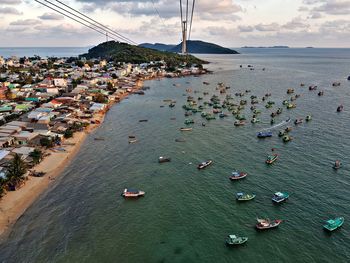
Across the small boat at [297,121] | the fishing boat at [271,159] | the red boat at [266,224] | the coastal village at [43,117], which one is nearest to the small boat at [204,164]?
the fishing boat at [271,159]

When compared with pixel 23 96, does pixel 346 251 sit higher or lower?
lower

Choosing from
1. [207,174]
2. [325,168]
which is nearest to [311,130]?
[325,168]

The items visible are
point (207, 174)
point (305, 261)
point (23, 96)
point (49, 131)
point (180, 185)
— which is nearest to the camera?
point (305, 261)

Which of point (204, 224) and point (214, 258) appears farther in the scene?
point (204, 224)

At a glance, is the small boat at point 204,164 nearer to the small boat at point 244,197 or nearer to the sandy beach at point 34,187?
the small boat at point 244,197

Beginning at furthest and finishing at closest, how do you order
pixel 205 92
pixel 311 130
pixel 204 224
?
pixel 205 92 < pixel 311 130 < pixel 204 224

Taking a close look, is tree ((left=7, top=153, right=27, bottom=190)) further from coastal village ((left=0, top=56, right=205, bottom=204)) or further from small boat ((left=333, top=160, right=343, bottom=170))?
small boat ((left=333, top=160, right=343, bottom=170))

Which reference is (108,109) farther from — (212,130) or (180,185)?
(180,185)
